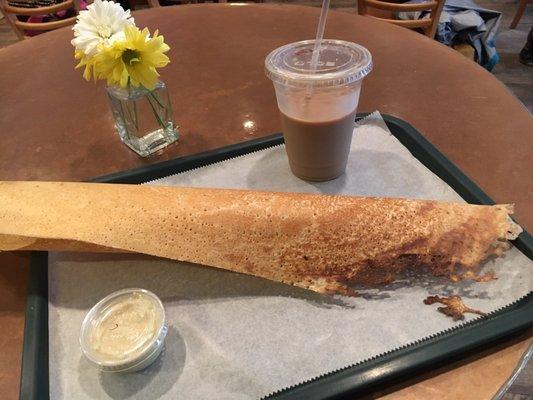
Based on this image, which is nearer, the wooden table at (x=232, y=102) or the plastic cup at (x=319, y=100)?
the plastic cup at (x=319, y=100)

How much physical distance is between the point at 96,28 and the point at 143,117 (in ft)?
0.79

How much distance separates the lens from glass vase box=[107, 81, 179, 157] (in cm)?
101

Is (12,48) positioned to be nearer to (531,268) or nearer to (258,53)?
(258,53)

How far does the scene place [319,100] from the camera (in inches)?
34.3

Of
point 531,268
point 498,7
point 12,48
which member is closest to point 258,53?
point 12,48

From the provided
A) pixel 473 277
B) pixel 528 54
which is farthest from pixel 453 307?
pixel 528 54

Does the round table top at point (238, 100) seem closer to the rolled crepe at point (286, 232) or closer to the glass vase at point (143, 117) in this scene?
the glass vase at point (143, 117)

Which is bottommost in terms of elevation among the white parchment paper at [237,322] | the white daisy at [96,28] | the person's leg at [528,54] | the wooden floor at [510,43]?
the wooden floor at [510,43]

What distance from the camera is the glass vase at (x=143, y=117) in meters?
1.01

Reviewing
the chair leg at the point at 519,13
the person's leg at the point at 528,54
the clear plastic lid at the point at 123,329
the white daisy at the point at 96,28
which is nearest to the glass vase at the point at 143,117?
the white daisy at the point at 96,28

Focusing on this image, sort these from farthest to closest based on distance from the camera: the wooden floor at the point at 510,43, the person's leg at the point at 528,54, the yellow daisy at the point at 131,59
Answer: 1. the person's leg at the point at 528,54
2. the wooden floor at the point at 510,43
3. the yellow daisy at the point at 131,59

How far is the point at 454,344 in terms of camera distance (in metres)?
0.65

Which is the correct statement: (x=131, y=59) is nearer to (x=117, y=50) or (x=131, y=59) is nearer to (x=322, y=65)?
(x=117, y=50)

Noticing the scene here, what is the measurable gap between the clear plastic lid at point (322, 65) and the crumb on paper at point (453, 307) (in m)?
0.43
